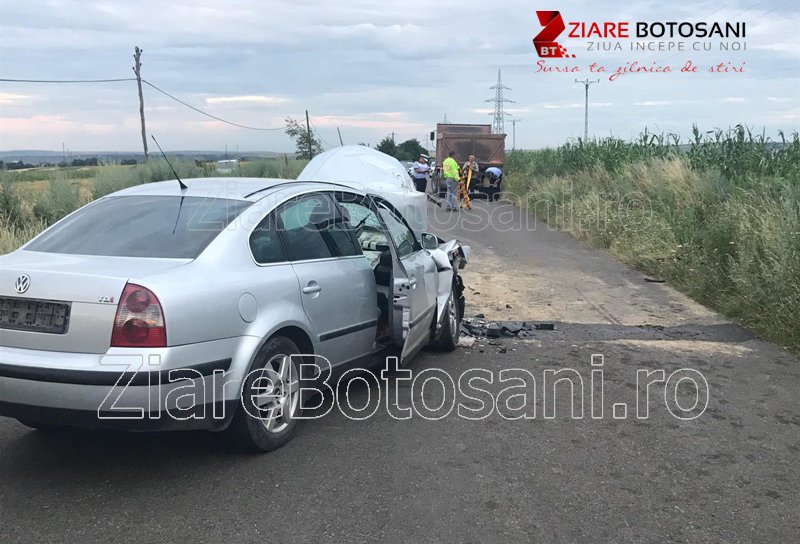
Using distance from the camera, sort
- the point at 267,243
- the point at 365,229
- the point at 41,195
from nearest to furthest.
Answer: the point at 267,243
the point at 365,229
the point at 41,195

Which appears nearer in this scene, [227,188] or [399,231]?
[227,188]

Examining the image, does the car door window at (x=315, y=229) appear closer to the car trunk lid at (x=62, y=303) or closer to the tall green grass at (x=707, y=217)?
the car trunk lid at (x=62, y=303)

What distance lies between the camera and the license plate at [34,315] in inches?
155

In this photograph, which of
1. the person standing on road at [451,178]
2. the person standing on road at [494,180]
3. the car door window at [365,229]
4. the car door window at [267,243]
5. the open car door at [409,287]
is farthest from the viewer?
the person standing on road at [494,180]

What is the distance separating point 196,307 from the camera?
4023mm

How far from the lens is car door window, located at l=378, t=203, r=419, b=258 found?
255 inches

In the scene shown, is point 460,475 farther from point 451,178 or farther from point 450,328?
point 451,178

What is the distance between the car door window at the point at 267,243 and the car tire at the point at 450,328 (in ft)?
7.97

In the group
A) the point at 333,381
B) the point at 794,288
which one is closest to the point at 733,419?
the point at 333,381

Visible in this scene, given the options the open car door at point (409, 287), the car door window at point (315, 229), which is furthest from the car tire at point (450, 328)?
the car door window at point (315, 229)

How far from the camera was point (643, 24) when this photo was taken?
48.1 feet

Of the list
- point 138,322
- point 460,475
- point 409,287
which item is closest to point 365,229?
point 409,287

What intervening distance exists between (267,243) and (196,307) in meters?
0.90

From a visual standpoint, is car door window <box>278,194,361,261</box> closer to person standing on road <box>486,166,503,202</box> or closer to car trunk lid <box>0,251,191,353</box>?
car trunk lid <box>0,251,191,353</box>
